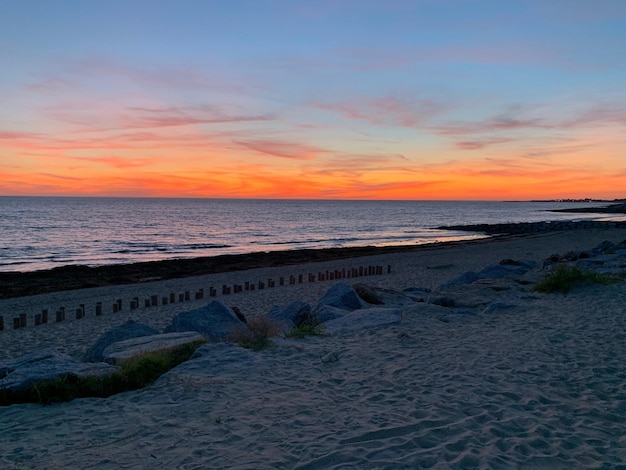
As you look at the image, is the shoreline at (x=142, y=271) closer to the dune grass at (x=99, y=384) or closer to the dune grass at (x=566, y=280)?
the dune grass at (x=99, y=384)

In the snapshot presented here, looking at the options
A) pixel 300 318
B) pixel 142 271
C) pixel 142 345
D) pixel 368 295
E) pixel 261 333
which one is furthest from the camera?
pixel 142 271

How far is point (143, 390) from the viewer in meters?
6.87

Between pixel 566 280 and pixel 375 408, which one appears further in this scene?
pixel 566 280

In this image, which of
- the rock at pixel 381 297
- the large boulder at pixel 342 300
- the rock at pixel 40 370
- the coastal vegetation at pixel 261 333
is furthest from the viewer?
the rock at pixel 381 297

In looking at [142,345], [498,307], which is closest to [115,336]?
[142,345]

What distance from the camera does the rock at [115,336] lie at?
30.5 ft

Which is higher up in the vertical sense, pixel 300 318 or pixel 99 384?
pixel 99 384

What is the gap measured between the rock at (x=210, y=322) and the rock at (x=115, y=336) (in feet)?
2.10

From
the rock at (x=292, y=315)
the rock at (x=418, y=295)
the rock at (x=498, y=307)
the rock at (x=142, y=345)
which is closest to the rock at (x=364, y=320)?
the rock at (x=292, y=315)

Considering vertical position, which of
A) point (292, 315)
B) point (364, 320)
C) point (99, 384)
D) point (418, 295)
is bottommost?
point (418, 295)

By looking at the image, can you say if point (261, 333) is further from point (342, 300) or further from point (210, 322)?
point (342, 300)

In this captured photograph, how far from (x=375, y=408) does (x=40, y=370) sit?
470cm

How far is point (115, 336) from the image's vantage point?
9758mm

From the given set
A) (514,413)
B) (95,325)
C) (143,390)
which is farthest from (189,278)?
(514,413)
